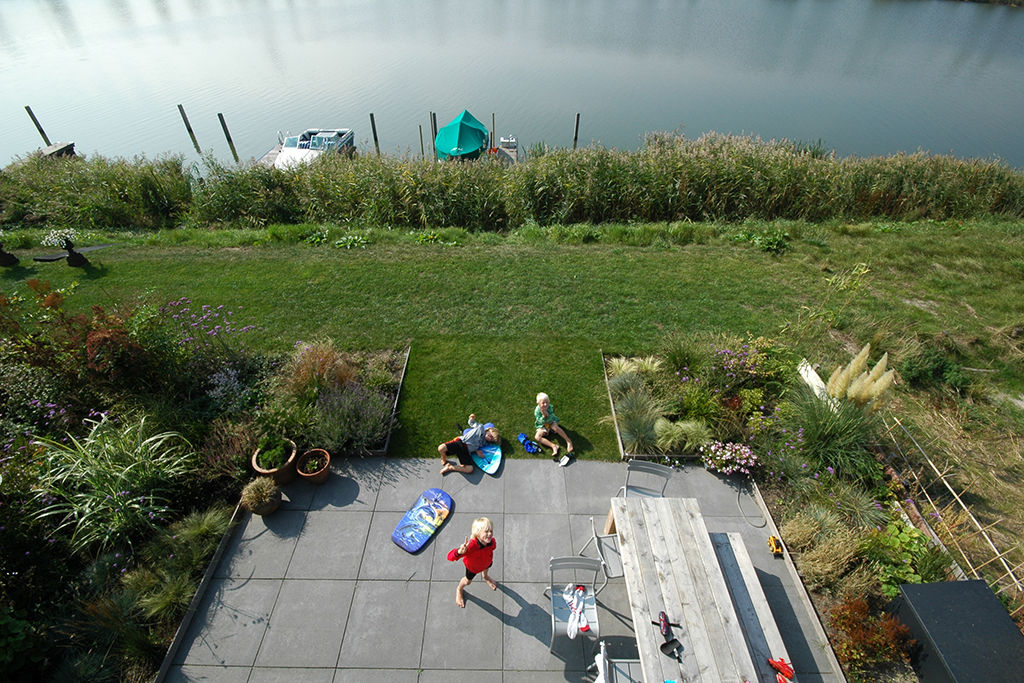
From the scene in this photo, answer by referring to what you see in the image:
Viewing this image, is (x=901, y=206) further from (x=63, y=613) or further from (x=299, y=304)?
(x=63, y=613)

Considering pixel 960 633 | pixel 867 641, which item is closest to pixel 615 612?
pixel 867 641

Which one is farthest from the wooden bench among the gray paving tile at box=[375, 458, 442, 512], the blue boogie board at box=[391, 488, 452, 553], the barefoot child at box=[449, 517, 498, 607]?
the gray paving tile at box=[375, 458, 442, 512]

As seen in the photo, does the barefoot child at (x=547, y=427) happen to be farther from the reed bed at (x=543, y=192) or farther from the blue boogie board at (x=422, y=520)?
the reed bed at (x=543, y=192)

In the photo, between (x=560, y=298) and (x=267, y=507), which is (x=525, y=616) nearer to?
(x=267, y=507)

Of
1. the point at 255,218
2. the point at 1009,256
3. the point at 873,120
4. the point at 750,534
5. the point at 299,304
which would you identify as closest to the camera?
the point at 750,534

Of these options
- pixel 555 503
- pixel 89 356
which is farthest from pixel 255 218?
pixel 555 503

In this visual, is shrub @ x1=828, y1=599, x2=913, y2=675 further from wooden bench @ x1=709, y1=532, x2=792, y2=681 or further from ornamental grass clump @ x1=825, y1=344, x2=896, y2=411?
ornamental grass clump @ x1=825, y1=344, x2=896, y2=411
